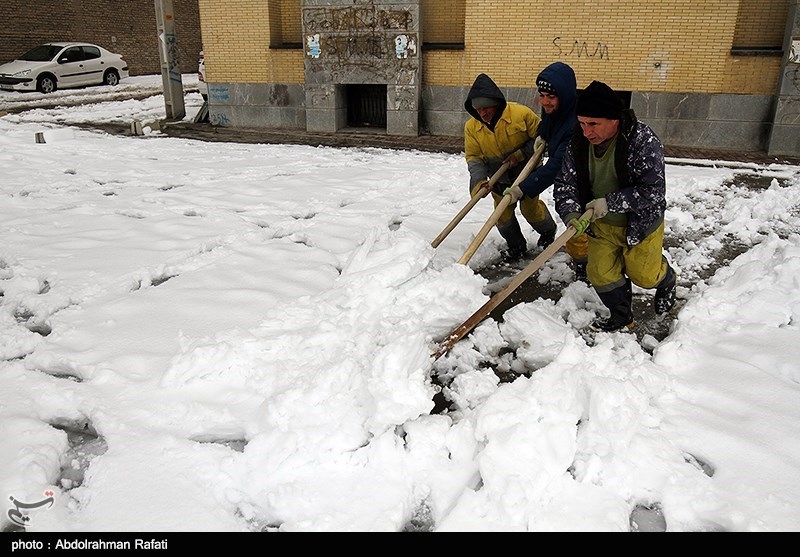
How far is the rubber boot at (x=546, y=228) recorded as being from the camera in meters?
4.64

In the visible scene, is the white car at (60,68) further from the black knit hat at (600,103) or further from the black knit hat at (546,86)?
the black knit hat at (600,103)

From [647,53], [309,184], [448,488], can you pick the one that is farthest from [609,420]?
[647,53]

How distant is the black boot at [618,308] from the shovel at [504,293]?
54 cm

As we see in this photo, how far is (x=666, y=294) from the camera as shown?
3.63 meters

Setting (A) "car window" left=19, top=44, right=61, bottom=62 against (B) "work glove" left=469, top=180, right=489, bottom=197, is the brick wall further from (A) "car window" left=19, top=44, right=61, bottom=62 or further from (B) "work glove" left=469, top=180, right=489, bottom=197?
(A) "car window" left=19, top=44, right=61, bottom=62

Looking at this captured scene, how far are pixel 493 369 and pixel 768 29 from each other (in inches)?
338

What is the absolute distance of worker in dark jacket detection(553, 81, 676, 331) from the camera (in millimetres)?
3053

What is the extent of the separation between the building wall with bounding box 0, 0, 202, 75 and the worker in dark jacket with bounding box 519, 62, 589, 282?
741 inches

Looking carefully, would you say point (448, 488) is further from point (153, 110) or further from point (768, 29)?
point (153, 110)

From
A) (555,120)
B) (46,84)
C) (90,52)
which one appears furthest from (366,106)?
(90,52)

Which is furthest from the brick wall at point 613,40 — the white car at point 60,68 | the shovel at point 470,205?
the white car at point 60,68

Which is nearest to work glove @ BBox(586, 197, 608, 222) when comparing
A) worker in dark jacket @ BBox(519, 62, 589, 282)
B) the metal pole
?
worker in dark jacket @ BBox(519, 62, 589, 282)

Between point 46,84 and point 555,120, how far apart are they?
1767 centimetres

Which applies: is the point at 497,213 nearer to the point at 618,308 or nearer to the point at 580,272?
the point at 580,272
